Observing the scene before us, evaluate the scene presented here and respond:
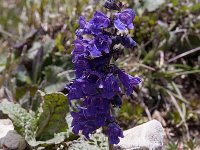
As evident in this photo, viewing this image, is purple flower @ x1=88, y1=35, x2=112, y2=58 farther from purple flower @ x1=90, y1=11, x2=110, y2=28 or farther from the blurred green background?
the blurred green background

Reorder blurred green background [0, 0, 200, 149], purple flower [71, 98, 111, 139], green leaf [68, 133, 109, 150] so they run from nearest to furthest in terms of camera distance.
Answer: purple flower [71, 98, 111, 139] → green leaf [68, 133, 109, 150] → blurred green background [0, 0, 200, 149]

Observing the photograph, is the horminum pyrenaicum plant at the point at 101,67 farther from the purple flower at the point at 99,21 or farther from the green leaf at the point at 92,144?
the green leaf at the point at 92,144

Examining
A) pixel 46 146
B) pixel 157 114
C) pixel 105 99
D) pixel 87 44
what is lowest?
pixel 157 114

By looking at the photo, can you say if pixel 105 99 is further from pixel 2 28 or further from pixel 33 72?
pixel 2 28

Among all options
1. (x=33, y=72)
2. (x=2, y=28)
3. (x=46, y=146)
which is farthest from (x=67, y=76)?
(x=2, y=28)

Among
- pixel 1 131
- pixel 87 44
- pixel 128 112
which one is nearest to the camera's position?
pixel 87 44

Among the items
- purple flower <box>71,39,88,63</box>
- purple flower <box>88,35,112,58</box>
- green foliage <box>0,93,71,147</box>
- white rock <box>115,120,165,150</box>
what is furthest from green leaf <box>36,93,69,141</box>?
purple flower <box>88,35,112,58</box>

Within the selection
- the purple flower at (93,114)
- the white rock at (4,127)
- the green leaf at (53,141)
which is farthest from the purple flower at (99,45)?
the white rock at (4,127)

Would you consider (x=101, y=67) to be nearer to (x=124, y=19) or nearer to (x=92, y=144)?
(x=124, y=19)
